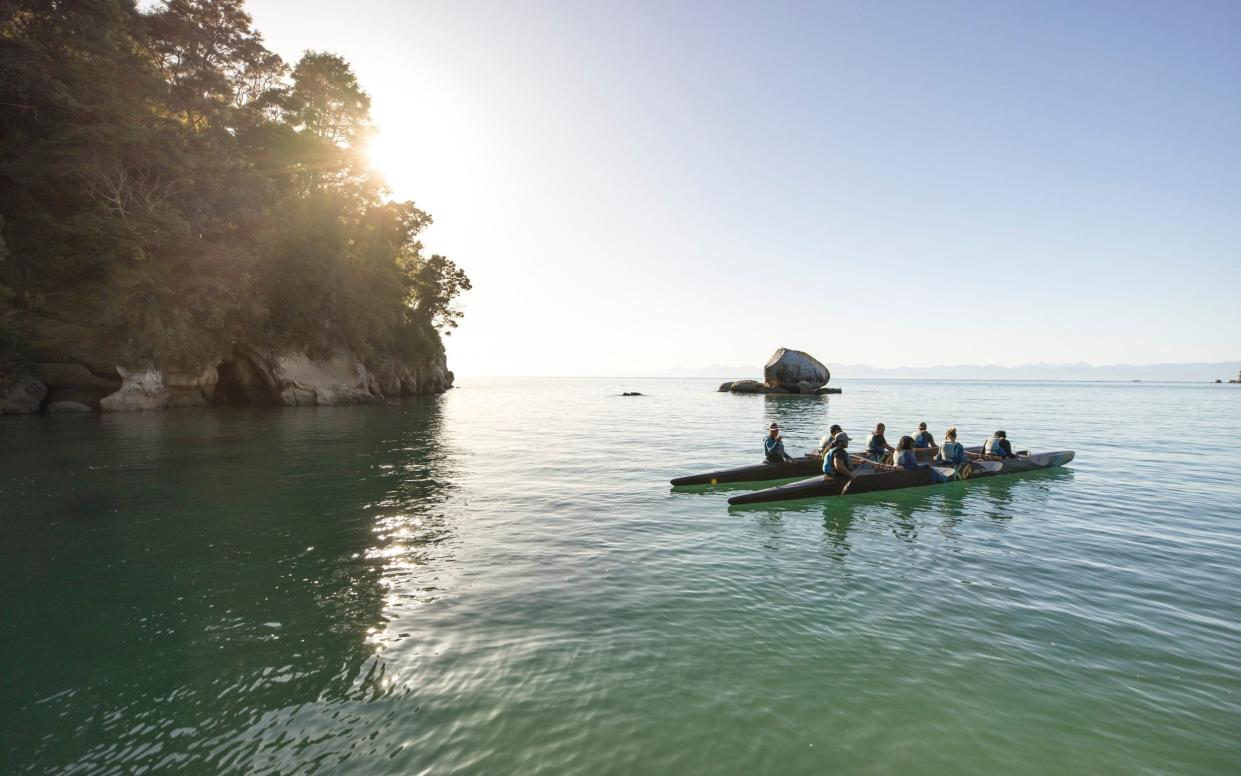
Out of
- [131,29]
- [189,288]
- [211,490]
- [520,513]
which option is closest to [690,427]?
[520,513]

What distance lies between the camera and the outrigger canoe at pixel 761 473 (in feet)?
57.7

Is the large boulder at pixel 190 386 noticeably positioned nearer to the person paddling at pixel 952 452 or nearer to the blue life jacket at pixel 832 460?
the blue life jacket at pixel 832 460

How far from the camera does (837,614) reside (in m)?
8.08

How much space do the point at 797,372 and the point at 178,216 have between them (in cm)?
7222

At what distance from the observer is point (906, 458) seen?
→ 17375 mm

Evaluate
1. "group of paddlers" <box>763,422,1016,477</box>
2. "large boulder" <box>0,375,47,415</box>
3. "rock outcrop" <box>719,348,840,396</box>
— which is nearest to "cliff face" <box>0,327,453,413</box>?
"large boulder" <box>0,375,47,415</box>

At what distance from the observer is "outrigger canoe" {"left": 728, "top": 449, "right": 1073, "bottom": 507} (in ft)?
50.8

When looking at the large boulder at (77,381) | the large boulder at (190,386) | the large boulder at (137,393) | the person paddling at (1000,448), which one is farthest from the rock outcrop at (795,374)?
the large boulder at (77,381)

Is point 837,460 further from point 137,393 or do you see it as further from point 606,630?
point 137,393

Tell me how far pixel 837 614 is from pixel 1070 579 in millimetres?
5094

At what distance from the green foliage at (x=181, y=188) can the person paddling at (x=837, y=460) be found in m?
39.8

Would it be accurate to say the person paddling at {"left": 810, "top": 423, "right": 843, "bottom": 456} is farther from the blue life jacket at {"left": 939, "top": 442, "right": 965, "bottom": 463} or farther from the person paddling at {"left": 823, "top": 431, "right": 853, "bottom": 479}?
the blue life jacket at {"left": 939, "top": 442, "right": 965, "bottom": 463}

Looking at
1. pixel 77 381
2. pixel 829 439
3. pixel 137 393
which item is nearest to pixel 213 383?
pixel 137 393

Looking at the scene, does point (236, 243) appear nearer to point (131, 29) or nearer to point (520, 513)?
point (131, 29)
